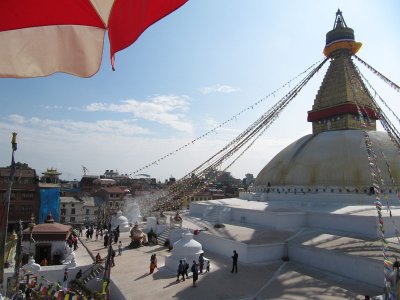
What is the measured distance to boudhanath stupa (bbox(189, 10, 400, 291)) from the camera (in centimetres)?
1118

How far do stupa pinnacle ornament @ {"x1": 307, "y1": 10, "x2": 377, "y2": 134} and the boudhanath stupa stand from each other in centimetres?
6

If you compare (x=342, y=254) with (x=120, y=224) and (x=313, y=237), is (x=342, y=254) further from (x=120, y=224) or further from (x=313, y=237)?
(x=120, y=224)

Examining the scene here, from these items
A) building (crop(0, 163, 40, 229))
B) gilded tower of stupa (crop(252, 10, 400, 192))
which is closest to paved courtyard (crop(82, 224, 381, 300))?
gilded tower of stupa (crop(252, 10, 400, 192))

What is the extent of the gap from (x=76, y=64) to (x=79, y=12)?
0.41m

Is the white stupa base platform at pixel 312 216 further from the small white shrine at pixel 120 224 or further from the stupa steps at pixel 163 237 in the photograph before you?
the small white shrine at pixel 120 224

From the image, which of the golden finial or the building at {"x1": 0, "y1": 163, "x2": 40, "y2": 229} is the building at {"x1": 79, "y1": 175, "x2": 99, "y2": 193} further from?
the golden finial

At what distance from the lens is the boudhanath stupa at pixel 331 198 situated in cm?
1118

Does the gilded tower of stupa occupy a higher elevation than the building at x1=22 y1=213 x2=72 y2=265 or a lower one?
higher

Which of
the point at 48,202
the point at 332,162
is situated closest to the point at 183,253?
the point at 332,162

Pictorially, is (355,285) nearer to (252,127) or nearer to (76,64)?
(252,127)

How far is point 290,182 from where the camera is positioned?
1800 centimetres

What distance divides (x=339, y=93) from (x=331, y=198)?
7.47 m

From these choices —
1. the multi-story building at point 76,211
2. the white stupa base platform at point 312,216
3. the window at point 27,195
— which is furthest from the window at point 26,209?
the white stupa base platform at point 312,216

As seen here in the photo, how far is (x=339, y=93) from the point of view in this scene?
65.4ft
